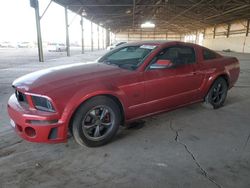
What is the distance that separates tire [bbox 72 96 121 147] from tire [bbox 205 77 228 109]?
216cm

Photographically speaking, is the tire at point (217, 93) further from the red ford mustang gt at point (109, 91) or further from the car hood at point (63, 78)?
the car hood at point (63, 78)

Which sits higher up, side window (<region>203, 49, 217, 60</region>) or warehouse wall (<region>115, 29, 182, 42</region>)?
warehouse wall (<region>115, 29, 182, 42</region>)

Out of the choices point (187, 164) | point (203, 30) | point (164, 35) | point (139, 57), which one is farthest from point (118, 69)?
point (164, 35)

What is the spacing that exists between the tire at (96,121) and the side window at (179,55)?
1.17 m

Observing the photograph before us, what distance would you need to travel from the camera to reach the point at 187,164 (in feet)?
7.86

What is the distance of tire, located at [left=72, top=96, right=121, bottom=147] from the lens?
8.38ft

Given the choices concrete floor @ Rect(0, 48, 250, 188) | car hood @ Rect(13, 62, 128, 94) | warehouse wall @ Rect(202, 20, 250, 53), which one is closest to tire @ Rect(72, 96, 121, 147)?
concrete floor @ Rect(0, 48, 250, 188)

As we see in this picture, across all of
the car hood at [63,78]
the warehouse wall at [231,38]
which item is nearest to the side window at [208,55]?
the car hood at [63,78]

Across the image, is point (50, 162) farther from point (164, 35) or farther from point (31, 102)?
point (164, 35)

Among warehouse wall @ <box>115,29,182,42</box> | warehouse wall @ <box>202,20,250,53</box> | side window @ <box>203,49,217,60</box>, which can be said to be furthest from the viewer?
warehouse wall @ <box>115,29,182,42</box>

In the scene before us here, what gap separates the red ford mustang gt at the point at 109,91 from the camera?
7.91ft

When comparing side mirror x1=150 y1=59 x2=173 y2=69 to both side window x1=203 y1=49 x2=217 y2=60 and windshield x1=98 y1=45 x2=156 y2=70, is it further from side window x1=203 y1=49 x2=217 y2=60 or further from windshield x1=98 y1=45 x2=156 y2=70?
side window x1=203 y1=49 x2=217 y2=60

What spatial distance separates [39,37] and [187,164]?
488 inches

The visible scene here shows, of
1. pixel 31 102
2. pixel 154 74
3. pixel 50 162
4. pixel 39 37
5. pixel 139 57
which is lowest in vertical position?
pixel 50 162
